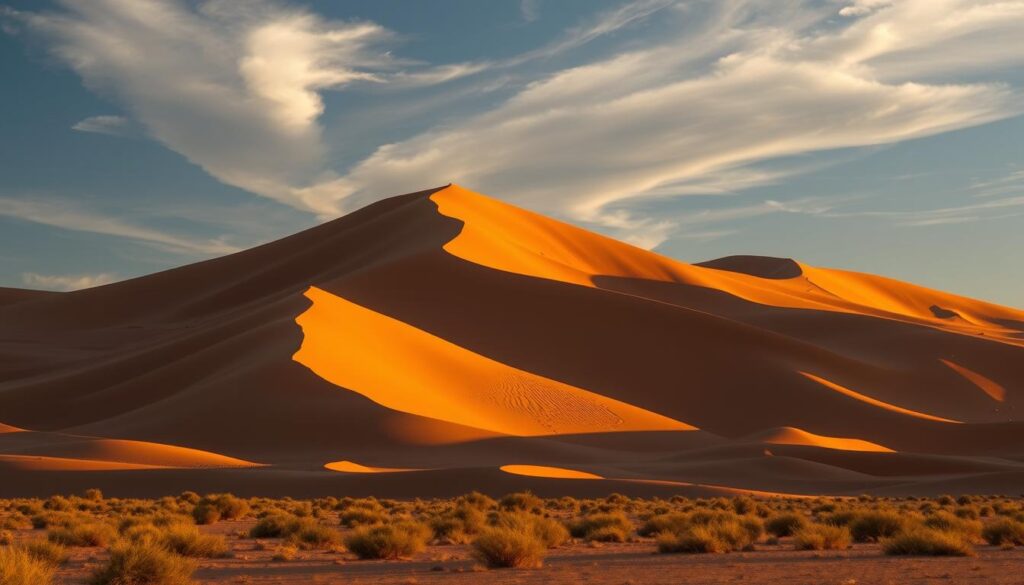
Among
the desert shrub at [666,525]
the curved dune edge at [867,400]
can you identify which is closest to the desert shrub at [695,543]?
the desert shrub at [666,525]

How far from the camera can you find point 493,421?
48.5 metres

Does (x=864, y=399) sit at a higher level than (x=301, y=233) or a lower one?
lower

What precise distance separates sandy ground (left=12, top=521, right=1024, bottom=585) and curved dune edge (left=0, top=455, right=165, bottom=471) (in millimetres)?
19601

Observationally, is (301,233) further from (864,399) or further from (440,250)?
(864,399)

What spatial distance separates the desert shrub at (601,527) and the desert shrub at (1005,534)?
5.53 m

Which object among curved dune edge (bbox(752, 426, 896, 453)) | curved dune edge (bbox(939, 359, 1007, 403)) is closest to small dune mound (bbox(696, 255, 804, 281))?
curved dune edge (bbox(939, 359, 1007, 403))

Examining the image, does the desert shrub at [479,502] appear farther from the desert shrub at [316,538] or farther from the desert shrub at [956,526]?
the desert shrub at [956,526]

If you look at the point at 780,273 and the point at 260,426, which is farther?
the point at 780,273

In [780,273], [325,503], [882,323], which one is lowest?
[325,503]

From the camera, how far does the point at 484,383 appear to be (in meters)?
53.0

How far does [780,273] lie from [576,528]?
396 ft

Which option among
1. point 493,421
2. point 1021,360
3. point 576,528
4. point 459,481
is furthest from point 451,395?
point 1021,360

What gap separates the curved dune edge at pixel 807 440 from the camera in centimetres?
4830

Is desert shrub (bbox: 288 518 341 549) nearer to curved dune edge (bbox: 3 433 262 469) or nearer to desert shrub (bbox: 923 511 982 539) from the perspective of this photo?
desert shrub (bbox: 923 511 982 539)
